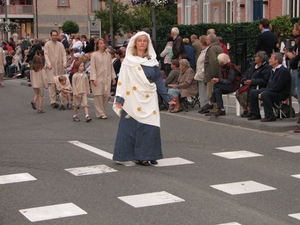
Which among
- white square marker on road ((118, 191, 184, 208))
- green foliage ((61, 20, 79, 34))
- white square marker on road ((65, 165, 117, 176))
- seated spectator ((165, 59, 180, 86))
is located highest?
green foliage ((61, 20, 79, 34))

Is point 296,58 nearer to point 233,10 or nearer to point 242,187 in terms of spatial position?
point 242,187

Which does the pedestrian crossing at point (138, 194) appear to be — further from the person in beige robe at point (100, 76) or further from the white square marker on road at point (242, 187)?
the person in beige robe at point (100, 76)

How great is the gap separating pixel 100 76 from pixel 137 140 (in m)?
6.63

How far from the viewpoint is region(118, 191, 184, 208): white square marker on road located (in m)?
8.24

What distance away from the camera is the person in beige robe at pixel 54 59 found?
19812 millimetres

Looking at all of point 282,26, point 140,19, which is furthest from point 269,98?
point 140,19

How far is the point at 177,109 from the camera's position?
18.0 metres

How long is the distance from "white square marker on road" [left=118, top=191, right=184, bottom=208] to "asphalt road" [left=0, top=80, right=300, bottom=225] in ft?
0.04

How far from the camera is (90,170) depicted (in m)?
10.4

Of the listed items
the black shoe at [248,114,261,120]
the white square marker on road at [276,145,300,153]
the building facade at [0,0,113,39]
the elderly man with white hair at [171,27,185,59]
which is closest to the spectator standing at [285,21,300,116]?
the black shoe at [248,114,261,120]

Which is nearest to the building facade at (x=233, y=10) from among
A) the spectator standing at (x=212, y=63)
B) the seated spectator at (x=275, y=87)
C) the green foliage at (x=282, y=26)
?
the green foliage at (x=282, y=26)

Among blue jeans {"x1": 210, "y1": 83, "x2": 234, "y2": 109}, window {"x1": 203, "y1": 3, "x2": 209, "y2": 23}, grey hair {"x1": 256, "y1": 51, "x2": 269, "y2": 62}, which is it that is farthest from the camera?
window {"x1": 203, "y1": 3, "x2": 209, "y2": 23}

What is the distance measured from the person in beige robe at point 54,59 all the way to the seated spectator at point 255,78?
20.2ft

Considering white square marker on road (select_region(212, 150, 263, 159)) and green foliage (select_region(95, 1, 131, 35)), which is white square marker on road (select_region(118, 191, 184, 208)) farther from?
green foliage (select_region(95, 1, 131, 35))
